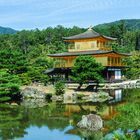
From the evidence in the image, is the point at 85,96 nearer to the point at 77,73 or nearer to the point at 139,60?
the point at 77,73

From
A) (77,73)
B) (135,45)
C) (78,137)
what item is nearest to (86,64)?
(77,73)

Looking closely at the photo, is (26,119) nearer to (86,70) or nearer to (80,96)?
(80,96)

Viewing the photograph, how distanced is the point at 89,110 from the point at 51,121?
5.04 metres

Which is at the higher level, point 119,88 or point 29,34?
point 29,34

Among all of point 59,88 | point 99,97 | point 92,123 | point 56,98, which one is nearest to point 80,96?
point 99,97

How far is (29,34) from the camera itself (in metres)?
91.1

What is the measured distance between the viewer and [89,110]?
28.2 metres

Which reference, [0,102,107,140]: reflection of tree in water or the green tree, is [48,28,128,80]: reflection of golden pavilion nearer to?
the green tree

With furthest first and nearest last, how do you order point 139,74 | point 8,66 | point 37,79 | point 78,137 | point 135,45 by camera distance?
point 135,45 → point 139,74 → point 37,79 → point 8,66 → point 78,137

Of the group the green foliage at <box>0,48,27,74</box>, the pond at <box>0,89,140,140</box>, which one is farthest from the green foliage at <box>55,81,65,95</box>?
the green foliage at <box>0,48,27,74</box>


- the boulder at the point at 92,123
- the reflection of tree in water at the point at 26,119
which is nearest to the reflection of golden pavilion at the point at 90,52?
the reflection of tree in water at the point at 26,119

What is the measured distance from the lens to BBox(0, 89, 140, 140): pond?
1941 cm

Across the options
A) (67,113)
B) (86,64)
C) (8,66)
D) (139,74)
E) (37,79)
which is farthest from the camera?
(139,74)

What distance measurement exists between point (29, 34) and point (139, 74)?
Answer: 39375 mm
